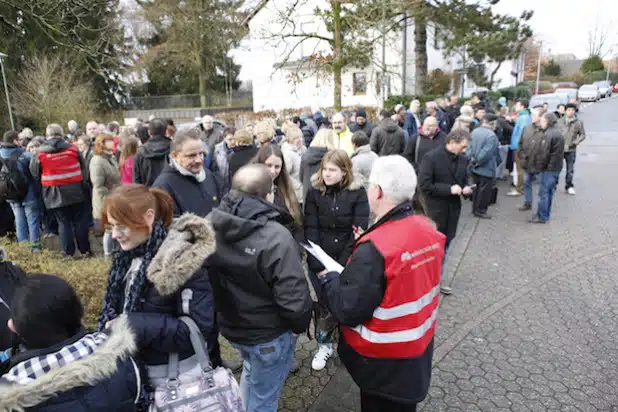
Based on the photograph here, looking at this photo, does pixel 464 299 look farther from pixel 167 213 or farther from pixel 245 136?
pixel 167 213

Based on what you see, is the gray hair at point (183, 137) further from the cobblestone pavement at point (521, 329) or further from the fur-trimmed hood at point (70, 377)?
the cobblestone pavement at point (521, 329)

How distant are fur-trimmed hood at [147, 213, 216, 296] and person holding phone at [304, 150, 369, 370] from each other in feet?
5.62

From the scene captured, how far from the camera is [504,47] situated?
20422mm

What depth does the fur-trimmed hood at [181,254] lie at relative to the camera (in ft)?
6.57

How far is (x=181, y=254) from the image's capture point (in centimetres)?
204

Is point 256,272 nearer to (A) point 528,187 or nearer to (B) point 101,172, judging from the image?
(B) point 101,172

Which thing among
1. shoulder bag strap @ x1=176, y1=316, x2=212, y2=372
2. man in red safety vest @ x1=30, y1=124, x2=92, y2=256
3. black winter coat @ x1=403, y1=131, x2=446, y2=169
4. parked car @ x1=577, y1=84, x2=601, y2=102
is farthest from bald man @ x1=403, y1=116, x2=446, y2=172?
parked car @ x1=577, y1=84, x2=601, y2=102

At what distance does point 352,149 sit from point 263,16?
27.3 m

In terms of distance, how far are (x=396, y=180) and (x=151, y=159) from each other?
11.7ft

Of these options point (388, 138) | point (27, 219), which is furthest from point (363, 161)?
point (27, 219)

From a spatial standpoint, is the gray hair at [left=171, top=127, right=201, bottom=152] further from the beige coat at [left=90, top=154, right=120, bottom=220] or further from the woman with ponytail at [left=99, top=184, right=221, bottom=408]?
→ the beige coat at [left=90, top=154, right=120, bottom=220]

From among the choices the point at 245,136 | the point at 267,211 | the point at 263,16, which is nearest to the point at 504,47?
the point at 263,16

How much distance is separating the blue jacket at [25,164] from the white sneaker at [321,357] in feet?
17.1

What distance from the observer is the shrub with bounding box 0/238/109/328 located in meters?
3.93
